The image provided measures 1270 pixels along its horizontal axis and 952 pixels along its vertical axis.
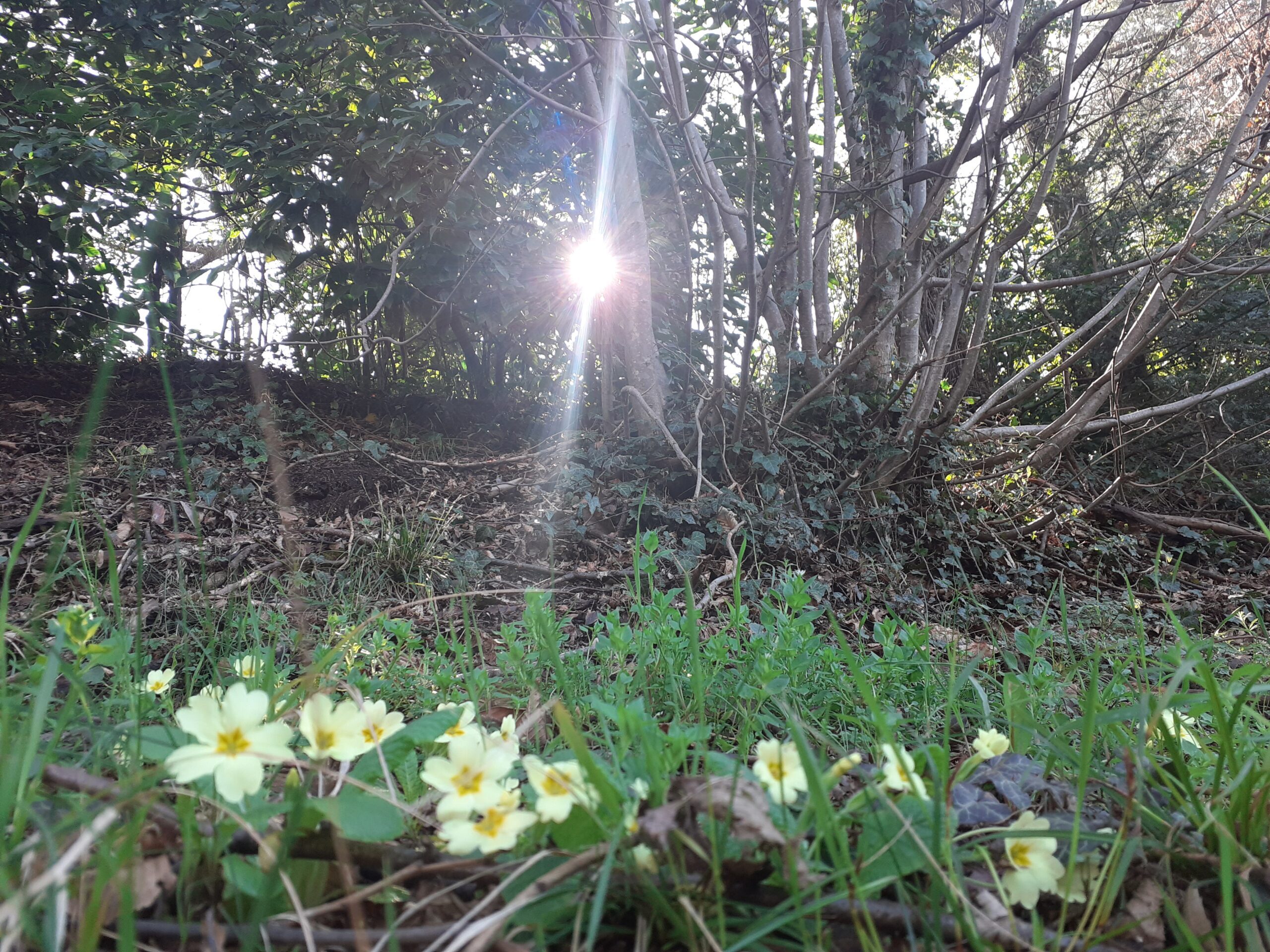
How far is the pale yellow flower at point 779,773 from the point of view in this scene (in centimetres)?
62

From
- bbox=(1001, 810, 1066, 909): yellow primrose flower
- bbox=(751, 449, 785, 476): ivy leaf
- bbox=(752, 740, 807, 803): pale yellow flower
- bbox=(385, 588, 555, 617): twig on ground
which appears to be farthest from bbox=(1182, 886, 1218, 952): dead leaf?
bbox=(751, 449, 785, 476): ivy leaf

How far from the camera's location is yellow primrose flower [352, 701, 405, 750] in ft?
2.28

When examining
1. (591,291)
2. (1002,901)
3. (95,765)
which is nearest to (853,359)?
(591,291)

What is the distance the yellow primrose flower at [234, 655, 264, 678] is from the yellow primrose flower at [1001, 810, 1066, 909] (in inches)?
40.8

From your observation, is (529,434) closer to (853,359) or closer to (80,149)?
(853,359)

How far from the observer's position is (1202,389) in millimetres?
5594

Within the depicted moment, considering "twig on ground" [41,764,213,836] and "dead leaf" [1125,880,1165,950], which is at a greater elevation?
"twig on ground" [41,764,213,836]

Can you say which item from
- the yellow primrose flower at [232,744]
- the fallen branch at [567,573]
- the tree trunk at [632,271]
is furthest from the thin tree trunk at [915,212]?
the yellow primrose flower at [232,744]

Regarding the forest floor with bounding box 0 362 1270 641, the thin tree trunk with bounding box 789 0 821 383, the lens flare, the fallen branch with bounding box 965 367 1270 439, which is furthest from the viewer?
the lens flare

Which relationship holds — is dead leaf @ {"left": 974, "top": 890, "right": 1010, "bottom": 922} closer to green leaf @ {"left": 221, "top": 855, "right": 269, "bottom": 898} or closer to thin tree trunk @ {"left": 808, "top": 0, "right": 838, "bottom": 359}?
green leaf @ {"left": 221, "top": 855, "right": 269, "bottom": 898}

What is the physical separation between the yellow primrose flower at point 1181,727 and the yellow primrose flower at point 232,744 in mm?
1011

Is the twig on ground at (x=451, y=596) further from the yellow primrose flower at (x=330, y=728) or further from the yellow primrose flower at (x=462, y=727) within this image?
the yellow primrose flower at (x=330, y=728)

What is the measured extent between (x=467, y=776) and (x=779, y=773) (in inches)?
11.3

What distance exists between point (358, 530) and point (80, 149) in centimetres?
246
